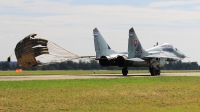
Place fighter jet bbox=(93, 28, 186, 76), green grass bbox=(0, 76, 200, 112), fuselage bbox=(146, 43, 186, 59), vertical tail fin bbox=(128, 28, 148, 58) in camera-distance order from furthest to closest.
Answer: fuselage bbox=(146, 43, 186, 59)
fighter jet bbox=(93, 28, 186, 76)
vertical tail fin bbox=(128, 28, 148, 58)
green grass bbox=(0, 76, 200, 112)

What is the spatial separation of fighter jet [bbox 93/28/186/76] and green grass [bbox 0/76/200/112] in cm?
1654

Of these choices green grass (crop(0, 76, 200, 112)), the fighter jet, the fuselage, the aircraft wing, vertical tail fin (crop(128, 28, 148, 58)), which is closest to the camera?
green grass (crop(0, 76, 200, 112))

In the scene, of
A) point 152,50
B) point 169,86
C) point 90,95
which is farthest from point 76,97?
point 152,50

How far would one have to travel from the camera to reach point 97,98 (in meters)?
27.3

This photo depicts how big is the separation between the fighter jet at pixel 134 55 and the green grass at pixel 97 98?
16.5 m

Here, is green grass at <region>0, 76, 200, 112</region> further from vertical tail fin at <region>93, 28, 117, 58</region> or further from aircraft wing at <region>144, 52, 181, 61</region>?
vertical tail fin at <region>93, 28, 117, 58</region>

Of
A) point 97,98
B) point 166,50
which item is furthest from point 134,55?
point 97,98

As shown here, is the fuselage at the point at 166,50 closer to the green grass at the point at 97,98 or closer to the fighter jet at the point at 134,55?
the fighter jet at the point at 134,55

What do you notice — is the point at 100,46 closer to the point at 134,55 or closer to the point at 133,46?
the point at 133,46

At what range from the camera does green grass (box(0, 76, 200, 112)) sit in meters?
23.7

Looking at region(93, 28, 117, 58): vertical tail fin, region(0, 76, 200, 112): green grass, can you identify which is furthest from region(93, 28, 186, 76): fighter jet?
region(0, 76, 200, 112): green grass

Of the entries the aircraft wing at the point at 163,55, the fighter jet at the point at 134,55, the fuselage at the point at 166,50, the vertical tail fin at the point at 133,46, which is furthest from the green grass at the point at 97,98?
the fuselage at the point at 166,50

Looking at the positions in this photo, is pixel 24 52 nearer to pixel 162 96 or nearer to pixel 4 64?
pixel 162 96

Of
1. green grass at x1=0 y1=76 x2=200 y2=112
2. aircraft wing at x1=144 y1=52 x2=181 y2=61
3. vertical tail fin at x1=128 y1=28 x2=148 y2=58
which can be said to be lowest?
green grass at x1=0 y1=76 x2=200 y2=112
